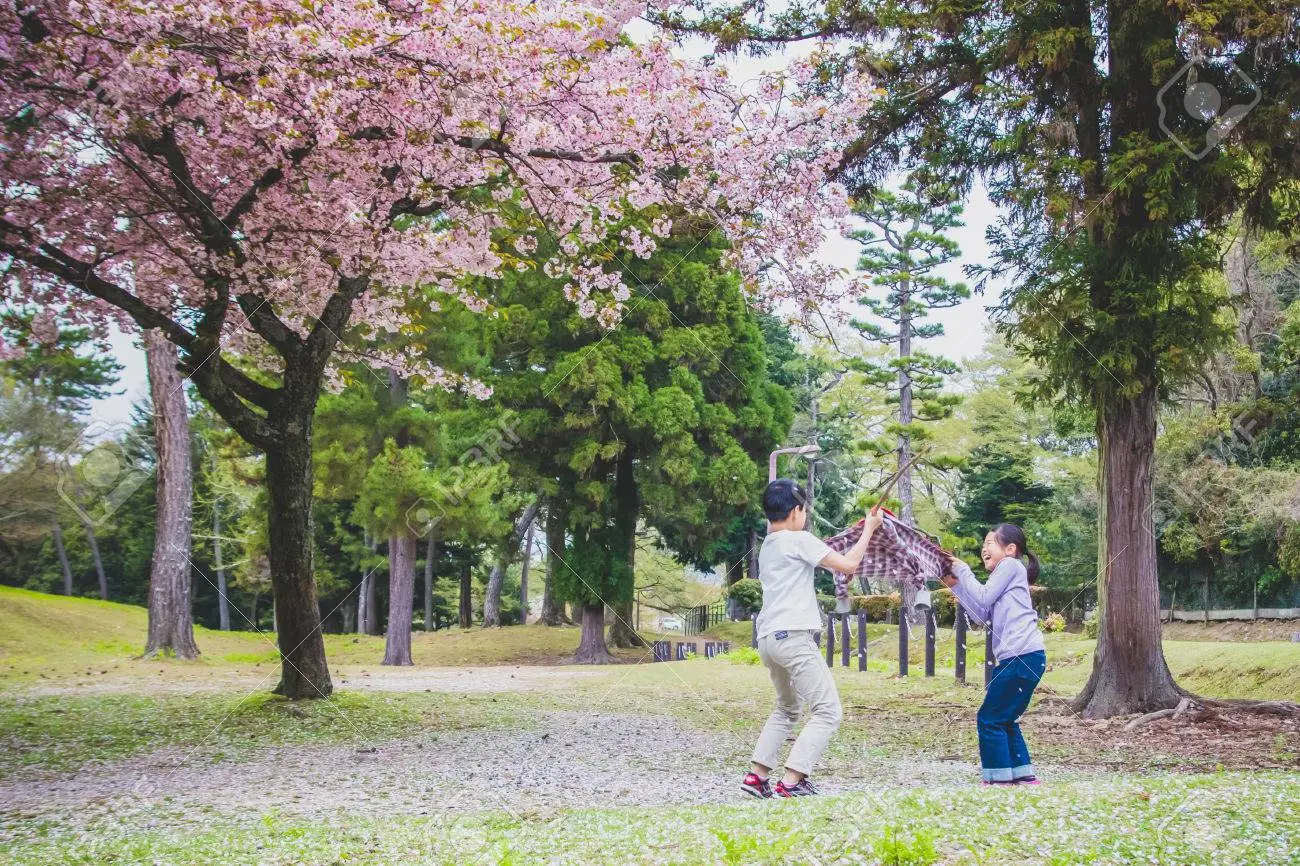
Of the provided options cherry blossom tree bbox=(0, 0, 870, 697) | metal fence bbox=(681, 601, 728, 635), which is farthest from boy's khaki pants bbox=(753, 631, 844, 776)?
metal fence bbox=(681, 601, 728, 635)

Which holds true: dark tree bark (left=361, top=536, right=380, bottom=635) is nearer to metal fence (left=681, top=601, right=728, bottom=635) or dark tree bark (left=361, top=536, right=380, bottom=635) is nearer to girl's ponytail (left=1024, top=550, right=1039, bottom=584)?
metal fence (left=681, top=601, right=728, bottom=635)

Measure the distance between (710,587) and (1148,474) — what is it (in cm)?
2898

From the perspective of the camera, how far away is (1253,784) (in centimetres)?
454

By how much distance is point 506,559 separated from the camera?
26328 millimetres

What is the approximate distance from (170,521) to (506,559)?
10084 mm

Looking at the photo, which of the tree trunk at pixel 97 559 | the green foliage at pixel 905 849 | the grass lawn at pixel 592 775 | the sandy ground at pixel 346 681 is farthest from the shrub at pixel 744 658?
the tree trunk at pixel 97 559

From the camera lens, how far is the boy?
15.9 ft

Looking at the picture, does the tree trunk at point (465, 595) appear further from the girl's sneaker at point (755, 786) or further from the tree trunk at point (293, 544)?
the girl's sneaker at point (755, 786)

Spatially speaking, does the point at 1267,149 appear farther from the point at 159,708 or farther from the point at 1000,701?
the point at 159,708

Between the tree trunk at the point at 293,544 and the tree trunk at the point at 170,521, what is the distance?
28.6 feet

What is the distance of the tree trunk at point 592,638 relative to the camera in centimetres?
2333

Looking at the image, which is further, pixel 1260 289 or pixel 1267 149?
pixel 1260 289

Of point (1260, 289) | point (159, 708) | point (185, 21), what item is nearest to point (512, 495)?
point (159, 708)

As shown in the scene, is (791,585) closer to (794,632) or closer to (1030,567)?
(794,632)
